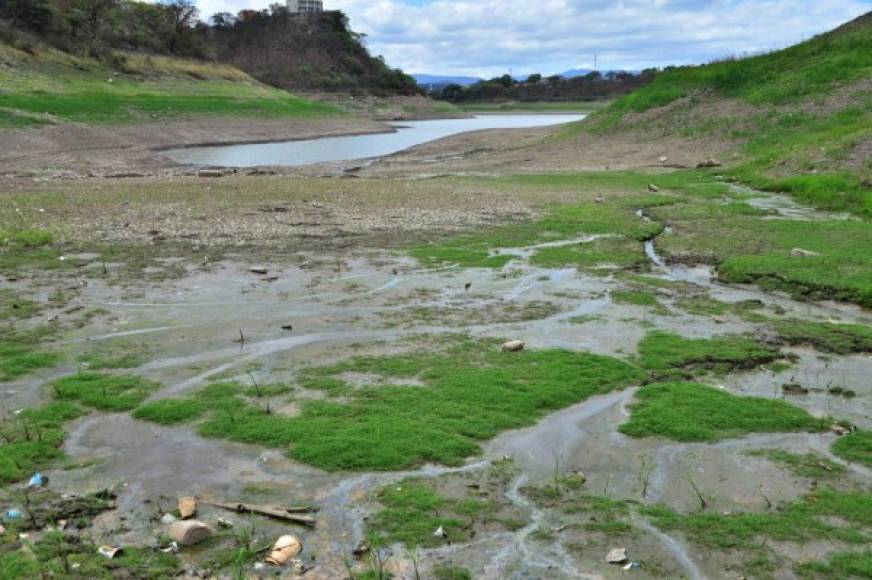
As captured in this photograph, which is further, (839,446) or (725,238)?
(725,238)

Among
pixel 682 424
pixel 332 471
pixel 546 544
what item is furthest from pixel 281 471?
pixel 682 424

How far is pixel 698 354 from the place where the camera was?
11133 millimetres

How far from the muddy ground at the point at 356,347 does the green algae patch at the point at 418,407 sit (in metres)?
0.23

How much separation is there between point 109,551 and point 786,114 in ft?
125

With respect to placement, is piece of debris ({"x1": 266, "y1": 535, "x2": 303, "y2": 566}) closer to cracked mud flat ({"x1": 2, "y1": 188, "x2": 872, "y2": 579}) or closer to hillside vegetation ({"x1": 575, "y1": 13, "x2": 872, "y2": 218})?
cracked mud flat ({"x1": 2, "y1": 188, "x2": 872, "y2": 579})

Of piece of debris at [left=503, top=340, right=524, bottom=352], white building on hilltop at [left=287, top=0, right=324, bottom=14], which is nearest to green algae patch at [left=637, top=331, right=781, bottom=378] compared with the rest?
piece of debris at [left=503, top=340, right=524, bottom=352]

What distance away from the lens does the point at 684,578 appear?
19.9ft

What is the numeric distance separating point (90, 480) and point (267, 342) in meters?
4.40

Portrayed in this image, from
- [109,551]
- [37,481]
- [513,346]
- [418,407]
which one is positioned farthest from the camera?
[513,346]

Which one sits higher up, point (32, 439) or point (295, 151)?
point (295, 151)

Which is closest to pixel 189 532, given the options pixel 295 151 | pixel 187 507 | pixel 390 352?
pixel 187 507

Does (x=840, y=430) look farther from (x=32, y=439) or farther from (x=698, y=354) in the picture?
(x=32, y=439)

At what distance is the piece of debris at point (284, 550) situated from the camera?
617 centimetres

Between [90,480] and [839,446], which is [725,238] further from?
[90,480]
